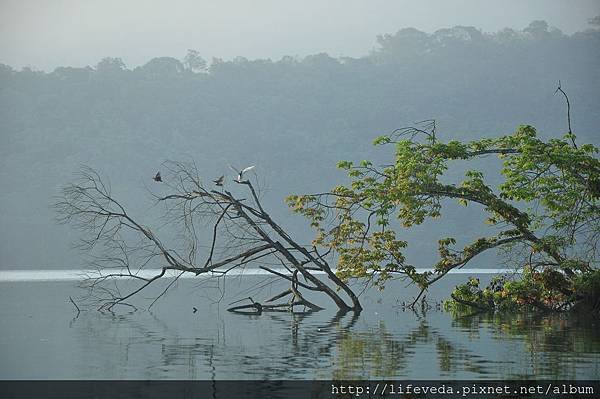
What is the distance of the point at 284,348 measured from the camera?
1919 centimetres

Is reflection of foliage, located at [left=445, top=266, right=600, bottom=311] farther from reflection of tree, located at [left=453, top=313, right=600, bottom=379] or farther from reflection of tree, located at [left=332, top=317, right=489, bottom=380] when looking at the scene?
reflection of tree, located at [left=332, top=317, right=489, bottom=380]

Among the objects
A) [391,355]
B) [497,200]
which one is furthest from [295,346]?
[497,200]

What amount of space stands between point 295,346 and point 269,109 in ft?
444

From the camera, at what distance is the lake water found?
15461 millimetres

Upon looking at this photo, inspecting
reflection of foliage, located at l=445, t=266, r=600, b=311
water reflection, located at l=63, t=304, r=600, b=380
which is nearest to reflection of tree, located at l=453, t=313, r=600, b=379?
water reflection, located at l=63, t=304, r=600, b=380

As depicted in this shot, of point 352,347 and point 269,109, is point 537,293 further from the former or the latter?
point 269,109

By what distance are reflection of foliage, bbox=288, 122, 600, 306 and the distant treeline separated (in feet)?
266

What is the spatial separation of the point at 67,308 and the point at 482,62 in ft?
475

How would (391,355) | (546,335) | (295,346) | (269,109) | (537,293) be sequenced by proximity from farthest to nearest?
(269,109)
(537,293)
(546,335)
(295,346)
(391,355)

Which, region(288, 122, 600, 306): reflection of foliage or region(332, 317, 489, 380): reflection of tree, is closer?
region(332, 317, 489, 380): reflection of tree

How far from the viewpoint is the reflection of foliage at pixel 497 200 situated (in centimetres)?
2719

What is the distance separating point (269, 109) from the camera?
154 metres

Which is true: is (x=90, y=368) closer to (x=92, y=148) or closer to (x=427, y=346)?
(x=427, y=346)

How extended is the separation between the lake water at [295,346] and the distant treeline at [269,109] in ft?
271
